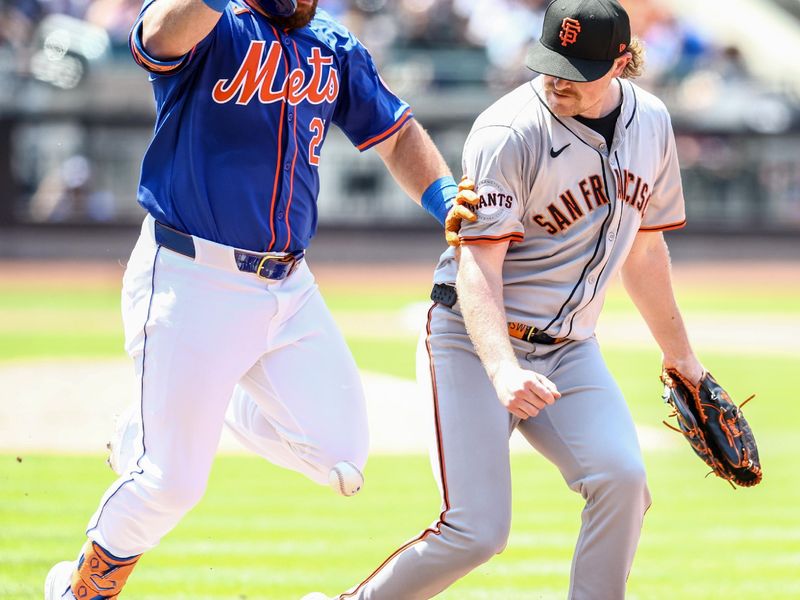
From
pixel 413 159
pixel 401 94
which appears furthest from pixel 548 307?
pixel 401 94

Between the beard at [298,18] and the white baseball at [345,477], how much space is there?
1456mm

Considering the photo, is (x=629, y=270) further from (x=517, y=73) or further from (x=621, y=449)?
(x=517, y=73)

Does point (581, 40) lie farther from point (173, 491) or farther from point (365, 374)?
point (365, 374)

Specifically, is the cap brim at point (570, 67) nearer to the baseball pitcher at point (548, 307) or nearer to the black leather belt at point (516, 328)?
the baseball pitcher at point (548, 307)

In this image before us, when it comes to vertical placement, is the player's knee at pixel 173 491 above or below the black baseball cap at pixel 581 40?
below

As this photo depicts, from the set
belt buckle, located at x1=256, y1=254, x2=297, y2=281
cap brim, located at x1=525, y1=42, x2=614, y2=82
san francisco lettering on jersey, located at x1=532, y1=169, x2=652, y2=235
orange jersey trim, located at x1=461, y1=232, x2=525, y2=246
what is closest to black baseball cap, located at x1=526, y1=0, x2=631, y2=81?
cap brim, located at x1=525, y1=42, x2=614, y2=82

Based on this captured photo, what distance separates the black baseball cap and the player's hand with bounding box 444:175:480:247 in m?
0.40

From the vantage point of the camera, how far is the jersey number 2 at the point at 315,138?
401 cm

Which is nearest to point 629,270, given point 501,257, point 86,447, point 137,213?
point 501,257

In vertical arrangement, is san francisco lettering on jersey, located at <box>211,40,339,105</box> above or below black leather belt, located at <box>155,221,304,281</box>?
above

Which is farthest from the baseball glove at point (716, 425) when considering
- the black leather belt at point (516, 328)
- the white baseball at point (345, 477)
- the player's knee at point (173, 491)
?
the player's knee at point (173, 491)

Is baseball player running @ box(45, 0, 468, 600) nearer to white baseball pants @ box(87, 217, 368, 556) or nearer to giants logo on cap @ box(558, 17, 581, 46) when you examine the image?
white baseball pants @ box(87, 217, 368, 556)

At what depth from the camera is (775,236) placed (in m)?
18.9

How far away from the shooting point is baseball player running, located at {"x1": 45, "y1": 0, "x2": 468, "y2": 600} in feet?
12.4
